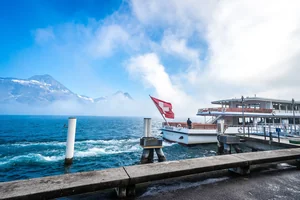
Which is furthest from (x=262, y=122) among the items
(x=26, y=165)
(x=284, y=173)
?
(x=26, y=165)

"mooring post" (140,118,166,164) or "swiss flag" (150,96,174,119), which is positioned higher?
"swiss flag" (150,96,174,119)

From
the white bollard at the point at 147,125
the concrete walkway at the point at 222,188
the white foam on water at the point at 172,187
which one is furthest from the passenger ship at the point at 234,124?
the white foam on water at the point at 172,187

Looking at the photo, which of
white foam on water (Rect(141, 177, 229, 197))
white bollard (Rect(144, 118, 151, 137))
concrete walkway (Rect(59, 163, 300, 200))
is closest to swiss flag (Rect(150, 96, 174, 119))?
white bollard (Rect(144, 118, 151, 137))

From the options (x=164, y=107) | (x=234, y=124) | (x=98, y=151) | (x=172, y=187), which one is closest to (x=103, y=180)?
(x=172, y=187)

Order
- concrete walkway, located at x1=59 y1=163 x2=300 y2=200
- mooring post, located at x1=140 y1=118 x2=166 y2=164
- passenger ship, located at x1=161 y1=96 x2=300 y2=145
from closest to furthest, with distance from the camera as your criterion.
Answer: concrete walkway, located at x1=59 y1=163 x2=300 y2=200, mooring post, located at x1=140 y1=118 x2=166 y2=164, passenger ship, located at x1=161 y1=96 x2=300 y2=145

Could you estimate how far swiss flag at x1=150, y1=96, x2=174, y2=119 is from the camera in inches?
531

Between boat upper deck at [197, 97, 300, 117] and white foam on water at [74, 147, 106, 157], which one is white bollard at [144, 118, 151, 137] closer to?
white foam on water at [74, 147, 106, 157]

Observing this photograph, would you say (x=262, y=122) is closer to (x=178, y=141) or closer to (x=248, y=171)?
(x=178, y=141)

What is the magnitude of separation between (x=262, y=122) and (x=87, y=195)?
3070 centimetres

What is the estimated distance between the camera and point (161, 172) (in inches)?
133

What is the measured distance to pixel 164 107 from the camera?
13711 millimetres

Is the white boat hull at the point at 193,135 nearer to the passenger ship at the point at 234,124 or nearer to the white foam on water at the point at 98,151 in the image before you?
the passenger ship at the point at 234,124

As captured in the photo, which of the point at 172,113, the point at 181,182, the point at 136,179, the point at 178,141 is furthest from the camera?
the point at 178,141

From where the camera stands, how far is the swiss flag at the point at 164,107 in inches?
531
